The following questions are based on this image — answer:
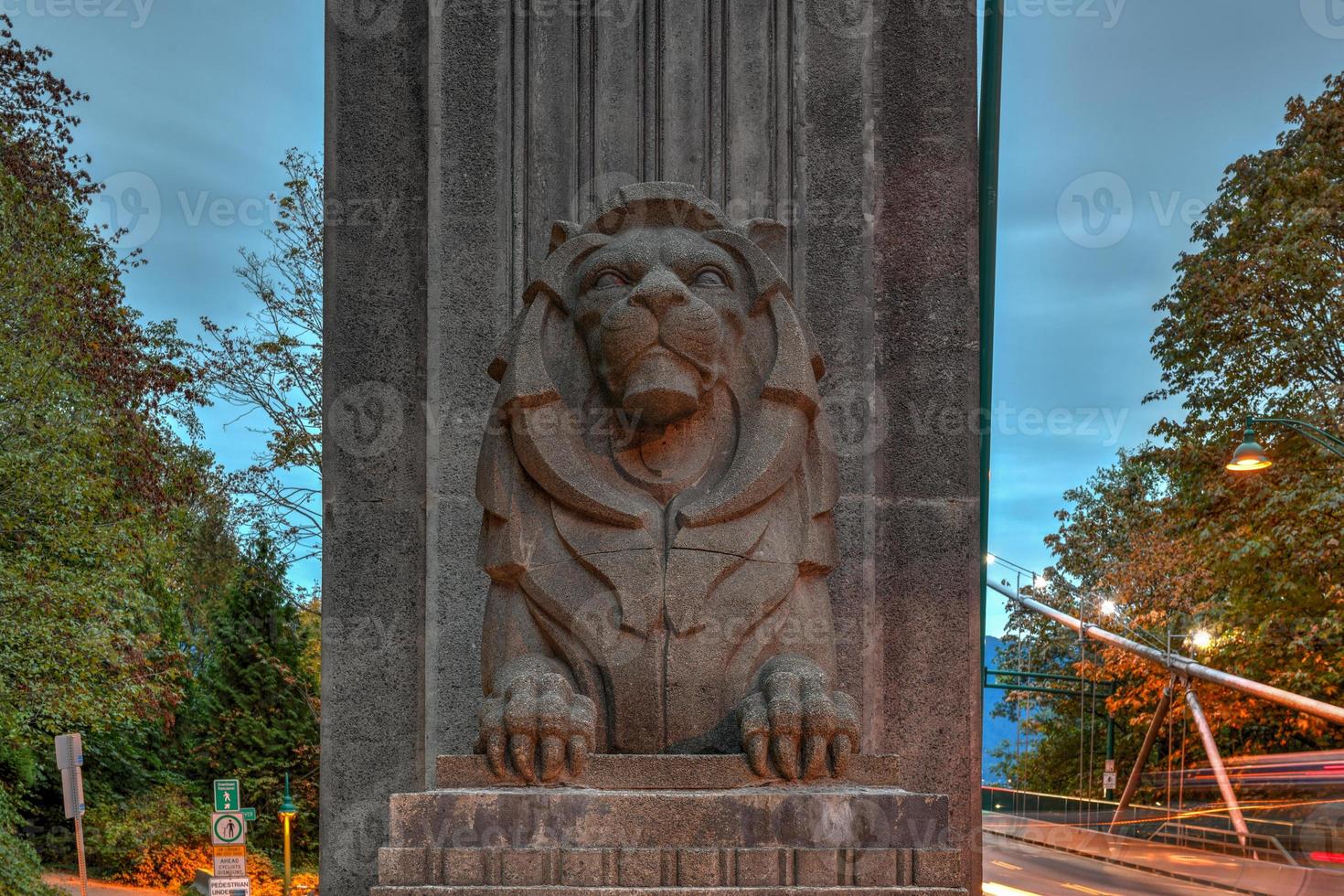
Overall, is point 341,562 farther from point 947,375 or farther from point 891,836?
point 891,836

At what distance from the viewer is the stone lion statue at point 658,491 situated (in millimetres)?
4441

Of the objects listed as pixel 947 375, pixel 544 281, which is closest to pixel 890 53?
pixel 947 375

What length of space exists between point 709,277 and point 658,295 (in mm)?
314

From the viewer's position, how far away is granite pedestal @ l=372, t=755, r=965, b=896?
12.8 ft

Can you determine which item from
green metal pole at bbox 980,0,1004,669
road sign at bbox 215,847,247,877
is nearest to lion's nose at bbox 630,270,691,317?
green metal pole at bbox 980,0,1004,669

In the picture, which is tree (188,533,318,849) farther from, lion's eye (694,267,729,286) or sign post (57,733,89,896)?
lion's eye (694,267,729,286)

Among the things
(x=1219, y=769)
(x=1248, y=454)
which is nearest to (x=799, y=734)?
(x=1248, y=454)

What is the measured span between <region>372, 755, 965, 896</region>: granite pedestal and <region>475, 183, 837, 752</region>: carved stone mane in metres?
0.49

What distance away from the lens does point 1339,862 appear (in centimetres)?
1884

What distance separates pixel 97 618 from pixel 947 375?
1468 cm

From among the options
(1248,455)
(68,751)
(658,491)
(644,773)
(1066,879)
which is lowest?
(1066,879)

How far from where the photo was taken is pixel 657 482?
4.61 m

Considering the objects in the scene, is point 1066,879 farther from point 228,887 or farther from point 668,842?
point 668,842

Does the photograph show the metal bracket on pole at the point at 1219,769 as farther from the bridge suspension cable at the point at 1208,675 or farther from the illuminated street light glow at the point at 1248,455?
the illuminated street light glow at the point at 1248,455
